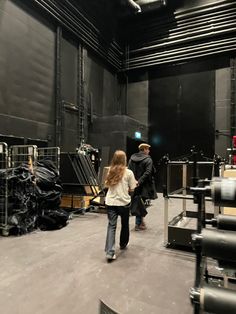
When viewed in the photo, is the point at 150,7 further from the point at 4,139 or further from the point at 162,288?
the point at 162,288

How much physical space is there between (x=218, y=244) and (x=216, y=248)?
0.07 feet

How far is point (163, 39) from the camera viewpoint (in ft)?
32.2

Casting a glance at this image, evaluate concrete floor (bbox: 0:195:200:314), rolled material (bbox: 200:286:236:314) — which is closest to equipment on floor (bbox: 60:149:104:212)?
concrete floor (bbox: 0:195:200:314)

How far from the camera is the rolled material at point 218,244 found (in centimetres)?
115

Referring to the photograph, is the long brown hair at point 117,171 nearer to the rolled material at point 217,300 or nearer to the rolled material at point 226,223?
the rolled material at point 226,223

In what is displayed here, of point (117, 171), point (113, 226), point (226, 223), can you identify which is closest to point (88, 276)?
point (113, 226)

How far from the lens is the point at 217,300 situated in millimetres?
1081

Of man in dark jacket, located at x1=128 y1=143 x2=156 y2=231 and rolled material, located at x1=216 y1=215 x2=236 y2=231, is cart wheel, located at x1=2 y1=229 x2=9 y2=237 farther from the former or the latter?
rolled material, located at x1=216 y1=215 x2=236 y2=231

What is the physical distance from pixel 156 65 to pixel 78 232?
778 centimetres

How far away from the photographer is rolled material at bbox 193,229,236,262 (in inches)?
45.2

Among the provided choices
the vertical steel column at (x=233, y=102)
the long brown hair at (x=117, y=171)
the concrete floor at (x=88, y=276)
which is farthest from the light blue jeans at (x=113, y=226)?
the vertical steel column at (x=233, y=102)

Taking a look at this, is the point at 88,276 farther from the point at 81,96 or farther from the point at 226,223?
the point at 81,96

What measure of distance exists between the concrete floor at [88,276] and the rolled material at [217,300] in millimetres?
1163

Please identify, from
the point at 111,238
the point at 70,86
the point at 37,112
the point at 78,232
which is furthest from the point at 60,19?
the point at 111,238
